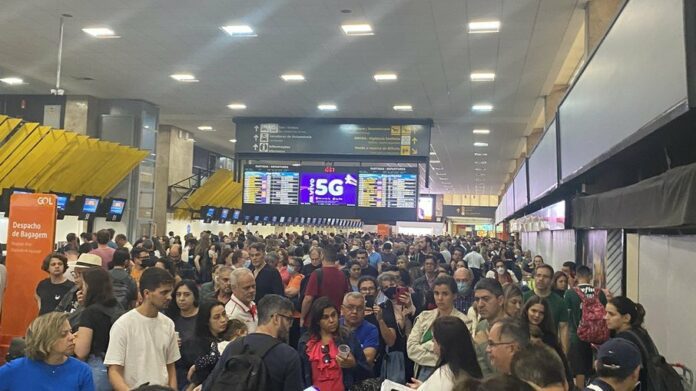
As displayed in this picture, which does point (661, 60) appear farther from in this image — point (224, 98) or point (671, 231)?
point (224, 98)

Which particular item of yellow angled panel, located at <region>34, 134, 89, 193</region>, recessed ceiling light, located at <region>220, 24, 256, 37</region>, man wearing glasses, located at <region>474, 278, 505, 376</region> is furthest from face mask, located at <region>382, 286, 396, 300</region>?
yellow angled panel, located at <region>34, 134, 89, 193</region>

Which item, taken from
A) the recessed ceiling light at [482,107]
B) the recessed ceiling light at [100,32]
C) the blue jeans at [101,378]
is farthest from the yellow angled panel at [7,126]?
the recessed ceiling light at [482,107]

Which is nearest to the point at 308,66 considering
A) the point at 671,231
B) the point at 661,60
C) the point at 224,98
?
the point at 224,98

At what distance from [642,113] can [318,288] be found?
368cm

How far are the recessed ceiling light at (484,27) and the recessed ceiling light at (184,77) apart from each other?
20.5ft

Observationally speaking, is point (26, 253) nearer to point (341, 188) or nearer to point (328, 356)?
point (328, 356)

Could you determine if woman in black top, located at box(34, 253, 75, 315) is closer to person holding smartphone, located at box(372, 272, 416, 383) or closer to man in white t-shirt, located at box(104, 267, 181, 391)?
man in white t-shirt, located at box(104, 267, 181, 391)

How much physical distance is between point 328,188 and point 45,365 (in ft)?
40.8

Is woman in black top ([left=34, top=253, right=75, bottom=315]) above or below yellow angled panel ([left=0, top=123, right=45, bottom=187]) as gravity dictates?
below

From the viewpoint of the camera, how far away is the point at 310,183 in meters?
15.8

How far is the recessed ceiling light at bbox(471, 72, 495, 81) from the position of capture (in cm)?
1238

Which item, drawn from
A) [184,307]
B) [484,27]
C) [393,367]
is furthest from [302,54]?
[393,367]

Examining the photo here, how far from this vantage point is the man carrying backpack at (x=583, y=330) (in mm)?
5516

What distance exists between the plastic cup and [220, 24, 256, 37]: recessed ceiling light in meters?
6.71
